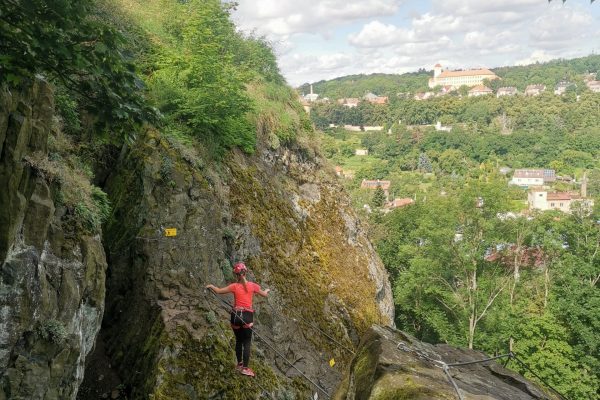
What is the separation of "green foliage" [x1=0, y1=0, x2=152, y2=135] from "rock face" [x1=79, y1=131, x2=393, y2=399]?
189 inches

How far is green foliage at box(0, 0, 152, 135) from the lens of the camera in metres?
4.35

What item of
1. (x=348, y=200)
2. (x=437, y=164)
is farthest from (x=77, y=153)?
(x=437, y=164)

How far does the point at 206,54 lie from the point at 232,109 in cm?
151

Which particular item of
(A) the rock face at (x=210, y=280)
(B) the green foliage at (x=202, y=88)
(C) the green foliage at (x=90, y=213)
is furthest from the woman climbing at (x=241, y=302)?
(B) the green foliage at (x=202, y=88)

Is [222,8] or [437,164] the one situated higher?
[222,8]

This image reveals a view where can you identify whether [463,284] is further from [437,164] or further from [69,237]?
[437,164]

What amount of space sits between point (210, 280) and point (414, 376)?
5.40m

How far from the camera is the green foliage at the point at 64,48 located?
4348 mm

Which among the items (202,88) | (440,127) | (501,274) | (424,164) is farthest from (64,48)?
(440,127)

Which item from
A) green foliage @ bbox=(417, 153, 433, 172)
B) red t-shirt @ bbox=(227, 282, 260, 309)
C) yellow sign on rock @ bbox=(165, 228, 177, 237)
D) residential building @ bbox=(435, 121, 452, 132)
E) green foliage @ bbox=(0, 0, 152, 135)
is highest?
green foliage @ bbox=(0, 0, 152, 135)

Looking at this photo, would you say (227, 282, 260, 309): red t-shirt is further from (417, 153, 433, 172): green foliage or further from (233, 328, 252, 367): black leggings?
(417, 153, 433, 172): green foliage

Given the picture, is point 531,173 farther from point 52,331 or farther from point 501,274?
point 52,331

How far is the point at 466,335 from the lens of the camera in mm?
26109

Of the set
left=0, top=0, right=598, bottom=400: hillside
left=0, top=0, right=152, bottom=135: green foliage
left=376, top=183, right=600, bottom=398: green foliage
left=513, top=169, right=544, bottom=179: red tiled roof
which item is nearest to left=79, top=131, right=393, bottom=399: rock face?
left=0, top=0, right=598, bottom=400: hillside
